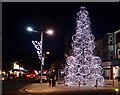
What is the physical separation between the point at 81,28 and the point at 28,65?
129588 millimetres

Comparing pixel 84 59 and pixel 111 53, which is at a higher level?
pixel 111 53

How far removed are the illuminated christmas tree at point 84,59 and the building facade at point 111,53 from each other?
30.2 metres

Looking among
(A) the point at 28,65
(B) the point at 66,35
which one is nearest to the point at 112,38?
(B) the point at 66,35

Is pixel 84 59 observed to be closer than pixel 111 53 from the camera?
Yes

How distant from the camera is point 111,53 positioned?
73688mm

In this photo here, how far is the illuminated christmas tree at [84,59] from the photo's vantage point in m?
38.4

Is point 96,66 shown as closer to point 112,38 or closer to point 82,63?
point 82,63

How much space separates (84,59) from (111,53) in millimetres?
35489

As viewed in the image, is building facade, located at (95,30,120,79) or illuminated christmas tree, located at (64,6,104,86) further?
building facade, located at (95,30,120,79)

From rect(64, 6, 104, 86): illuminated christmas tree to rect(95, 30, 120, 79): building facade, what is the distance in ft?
99.2

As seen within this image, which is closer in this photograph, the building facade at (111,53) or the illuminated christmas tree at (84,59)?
the illuminated christmas tree at (84,59)

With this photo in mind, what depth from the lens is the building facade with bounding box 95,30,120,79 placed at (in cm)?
7000

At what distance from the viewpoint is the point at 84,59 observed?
39031 millimetres

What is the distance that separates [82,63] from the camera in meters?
39.2
